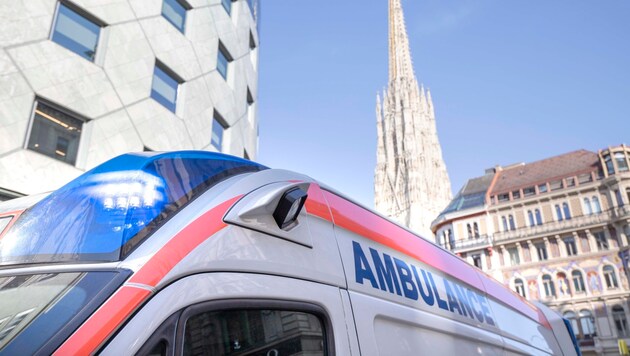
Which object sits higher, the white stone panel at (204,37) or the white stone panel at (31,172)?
the white stone panel at (204,37)

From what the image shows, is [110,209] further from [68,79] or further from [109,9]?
[109,9]

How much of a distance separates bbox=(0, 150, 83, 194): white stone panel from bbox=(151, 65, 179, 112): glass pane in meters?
3.88

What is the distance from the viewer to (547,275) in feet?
106

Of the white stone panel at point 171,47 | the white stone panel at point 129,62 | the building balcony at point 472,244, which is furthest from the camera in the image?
the building balcony at point 472,244

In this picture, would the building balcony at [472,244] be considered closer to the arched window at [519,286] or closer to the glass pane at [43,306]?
the arched window at [519,286]

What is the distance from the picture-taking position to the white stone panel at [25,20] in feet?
32.2

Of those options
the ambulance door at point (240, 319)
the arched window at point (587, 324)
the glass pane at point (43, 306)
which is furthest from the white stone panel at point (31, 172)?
the arched window at point (587, 324)

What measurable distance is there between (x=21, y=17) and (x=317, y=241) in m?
11.3

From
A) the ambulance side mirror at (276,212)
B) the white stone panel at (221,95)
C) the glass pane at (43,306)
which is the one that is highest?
the white stone panel at (221,95)

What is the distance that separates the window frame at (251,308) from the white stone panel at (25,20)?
11069mm

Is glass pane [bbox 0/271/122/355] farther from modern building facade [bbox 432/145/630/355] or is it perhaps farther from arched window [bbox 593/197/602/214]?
arched window [bbox 593/197/602/214]

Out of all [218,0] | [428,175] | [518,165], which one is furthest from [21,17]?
[428,175]

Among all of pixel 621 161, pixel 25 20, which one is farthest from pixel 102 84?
pixel 621 161

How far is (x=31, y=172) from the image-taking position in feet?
31.9
